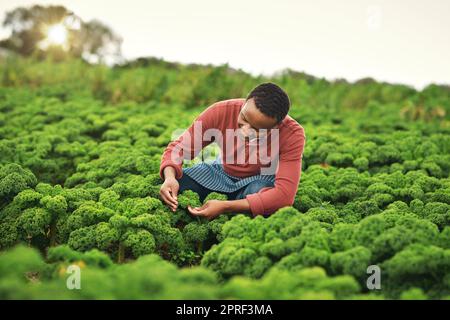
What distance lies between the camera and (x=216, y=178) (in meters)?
4.11

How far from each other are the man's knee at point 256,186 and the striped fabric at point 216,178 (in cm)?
5

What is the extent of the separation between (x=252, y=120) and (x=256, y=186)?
602 mm

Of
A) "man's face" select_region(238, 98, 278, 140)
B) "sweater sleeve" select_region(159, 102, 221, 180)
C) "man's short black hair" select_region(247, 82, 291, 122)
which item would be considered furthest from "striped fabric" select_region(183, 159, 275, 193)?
"man's short black hair" select_region(247, 82, 291, 122)

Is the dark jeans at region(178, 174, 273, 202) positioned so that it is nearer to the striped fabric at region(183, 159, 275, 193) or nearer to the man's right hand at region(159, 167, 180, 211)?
the striped fabric at region(183, 159, 275, 193)

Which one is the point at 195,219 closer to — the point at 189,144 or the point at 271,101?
the point at 189,144

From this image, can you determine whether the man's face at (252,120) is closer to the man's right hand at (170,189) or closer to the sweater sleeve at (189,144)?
the sweater sleeve at (189,144)

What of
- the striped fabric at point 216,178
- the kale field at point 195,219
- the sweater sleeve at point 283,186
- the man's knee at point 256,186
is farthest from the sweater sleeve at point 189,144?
the sweater sleeve at point 283,186

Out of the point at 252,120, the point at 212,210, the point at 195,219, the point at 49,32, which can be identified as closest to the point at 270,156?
the point at 252,120

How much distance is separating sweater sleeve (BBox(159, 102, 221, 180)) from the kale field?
27 cm

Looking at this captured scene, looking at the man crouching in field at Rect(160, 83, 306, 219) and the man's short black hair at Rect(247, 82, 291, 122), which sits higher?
the man's short black hair at Rect(247, 82, 291, 122)

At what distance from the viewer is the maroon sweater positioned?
3652 mm

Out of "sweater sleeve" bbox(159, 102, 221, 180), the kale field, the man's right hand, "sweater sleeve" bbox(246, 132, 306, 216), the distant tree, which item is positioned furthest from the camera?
the distant tree
